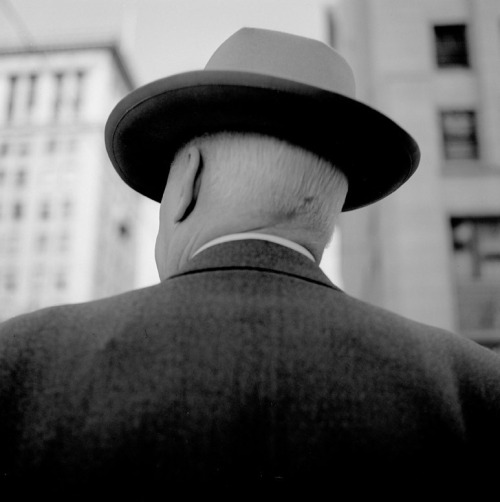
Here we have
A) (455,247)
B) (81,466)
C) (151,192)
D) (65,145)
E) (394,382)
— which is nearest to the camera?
(81,466)

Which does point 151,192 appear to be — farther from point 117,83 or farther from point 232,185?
point 117,83

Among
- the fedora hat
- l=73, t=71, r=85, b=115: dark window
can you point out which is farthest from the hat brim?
l=73, t=71, r=85, b=115: dark window

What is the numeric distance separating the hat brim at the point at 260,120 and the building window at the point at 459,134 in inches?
558

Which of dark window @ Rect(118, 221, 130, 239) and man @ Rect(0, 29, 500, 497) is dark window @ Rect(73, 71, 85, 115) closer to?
dark window @ Rect(118, 221, 130, 239)

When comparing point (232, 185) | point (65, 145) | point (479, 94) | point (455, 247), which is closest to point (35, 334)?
point (232, 185)

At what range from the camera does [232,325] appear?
51.7 inches

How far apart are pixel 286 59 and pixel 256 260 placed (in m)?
0.70

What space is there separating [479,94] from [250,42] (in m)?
14.8

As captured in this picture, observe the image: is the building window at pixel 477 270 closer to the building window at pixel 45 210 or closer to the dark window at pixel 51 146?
the building window at pixel 45 210

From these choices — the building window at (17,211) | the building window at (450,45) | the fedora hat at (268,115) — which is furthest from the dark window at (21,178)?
the fedora hat at (268,115)

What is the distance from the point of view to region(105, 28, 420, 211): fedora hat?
1480 millimetres

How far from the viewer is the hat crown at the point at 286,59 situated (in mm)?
1815

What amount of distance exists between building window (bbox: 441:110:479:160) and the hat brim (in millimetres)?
14171

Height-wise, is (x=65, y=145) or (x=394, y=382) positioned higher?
(x=65, y=145)
